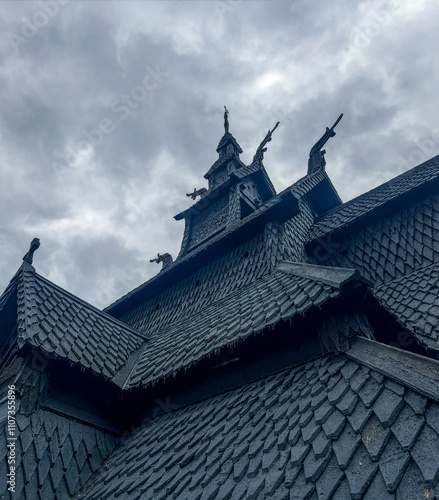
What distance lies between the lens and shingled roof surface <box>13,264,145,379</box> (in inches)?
199

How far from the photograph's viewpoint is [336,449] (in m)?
2.45

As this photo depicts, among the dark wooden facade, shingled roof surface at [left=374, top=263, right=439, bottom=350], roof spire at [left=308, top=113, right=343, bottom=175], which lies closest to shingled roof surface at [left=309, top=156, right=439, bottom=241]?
the dark wooden facade

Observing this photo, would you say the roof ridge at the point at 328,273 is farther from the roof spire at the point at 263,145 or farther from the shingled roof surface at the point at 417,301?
the roof spire at the point at 263,145

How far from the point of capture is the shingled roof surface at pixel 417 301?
4.52m

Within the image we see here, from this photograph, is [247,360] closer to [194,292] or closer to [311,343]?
[311,343]

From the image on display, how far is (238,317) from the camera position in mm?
5090

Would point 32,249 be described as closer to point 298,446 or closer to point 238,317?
point 238,317

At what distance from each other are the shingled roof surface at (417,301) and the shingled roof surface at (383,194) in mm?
1937

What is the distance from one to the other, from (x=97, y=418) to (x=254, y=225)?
200 inches

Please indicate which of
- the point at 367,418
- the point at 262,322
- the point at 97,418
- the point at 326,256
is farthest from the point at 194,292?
the point at 367,418

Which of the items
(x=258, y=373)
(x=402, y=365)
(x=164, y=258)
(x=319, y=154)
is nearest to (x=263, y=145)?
(x=319, y=154)

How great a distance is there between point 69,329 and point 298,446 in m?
4.51

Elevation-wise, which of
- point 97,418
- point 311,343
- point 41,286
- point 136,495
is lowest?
point 136,495

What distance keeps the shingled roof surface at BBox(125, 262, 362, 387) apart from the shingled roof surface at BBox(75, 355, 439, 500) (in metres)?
0.62
